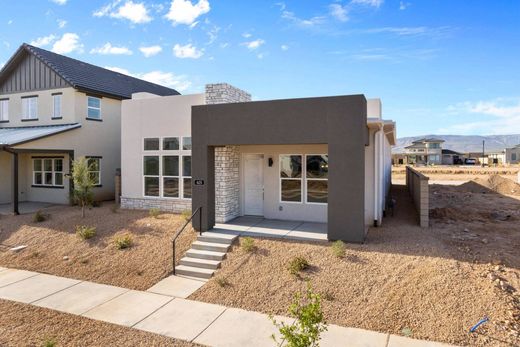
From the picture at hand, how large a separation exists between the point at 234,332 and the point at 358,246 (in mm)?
4392

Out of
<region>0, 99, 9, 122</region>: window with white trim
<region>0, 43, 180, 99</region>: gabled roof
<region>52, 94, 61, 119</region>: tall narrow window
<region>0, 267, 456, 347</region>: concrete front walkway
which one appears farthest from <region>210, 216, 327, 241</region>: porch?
<region>0, 99, 9, 122</region>: window with white trim

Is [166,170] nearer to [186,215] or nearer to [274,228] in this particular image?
[186,215]

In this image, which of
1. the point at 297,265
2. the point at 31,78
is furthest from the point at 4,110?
the point at 297,265

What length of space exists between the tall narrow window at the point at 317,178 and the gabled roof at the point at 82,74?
13.2m

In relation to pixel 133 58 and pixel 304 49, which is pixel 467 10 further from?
pixel 133 58

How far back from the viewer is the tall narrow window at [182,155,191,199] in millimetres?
13797

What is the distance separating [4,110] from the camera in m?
20.3

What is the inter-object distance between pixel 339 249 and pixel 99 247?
296 inches

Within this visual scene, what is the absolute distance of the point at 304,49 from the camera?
14328 millimetres

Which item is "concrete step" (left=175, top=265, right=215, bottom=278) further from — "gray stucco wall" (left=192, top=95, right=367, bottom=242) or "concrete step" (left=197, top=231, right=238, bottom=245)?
"gray stucco wall" (left=192, top=95, right=367, bottom=242)

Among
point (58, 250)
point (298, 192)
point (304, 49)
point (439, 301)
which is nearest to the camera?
point (439, 301)

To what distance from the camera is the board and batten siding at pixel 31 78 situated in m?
18.2

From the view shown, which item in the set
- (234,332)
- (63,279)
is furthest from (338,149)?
(63,279)

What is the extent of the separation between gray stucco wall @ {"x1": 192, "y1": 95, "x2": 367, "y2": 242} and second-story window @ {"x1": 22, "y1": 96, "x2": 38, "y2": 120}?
13409 millimetres
